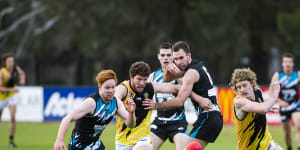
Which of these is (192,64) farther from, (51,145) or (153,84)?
(51,145)

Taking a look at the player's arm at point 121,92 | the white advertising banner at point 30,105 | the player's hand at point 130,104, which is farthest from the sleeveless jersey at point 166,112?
the white advertising banner at point 30,105

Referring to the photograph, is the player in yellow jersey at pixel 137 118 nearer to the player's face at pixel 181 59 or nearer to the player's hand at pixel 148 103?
Answer: the player's hand at pixel 148 103

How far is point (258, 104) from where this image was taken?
7449mm

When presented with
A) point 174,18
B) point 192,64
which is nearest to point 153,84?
point 192,64

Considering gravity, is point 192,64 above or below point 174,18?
below

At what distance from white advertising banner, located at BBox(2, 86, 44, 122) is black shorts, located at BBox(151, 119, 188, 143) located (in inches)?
510

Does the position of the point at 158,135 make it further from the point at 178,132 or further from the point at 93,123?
the point at 93,123

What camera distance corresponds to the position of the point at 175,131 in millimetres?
9250

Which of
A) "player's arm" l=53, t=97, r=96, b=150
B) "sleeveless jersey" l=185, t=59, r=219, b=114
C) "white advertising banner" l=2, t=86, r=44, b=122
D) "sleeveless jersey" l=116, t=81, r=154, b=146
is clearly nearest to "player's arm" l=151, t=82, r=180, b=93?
"sleeveless jersey" l=116, t=81, r=154, b=146

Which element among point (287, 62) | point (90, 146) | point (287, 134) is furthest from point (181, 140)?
point (287, 62)

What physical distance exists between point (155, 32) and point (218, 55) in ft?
16.3

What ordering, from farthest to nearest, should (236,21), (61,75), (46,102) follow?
(61,75)
(236,21)
(46,102)

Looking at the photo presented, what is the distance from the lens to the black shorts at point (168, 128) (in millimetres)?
9281

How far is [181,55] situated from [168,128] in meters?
1.59
